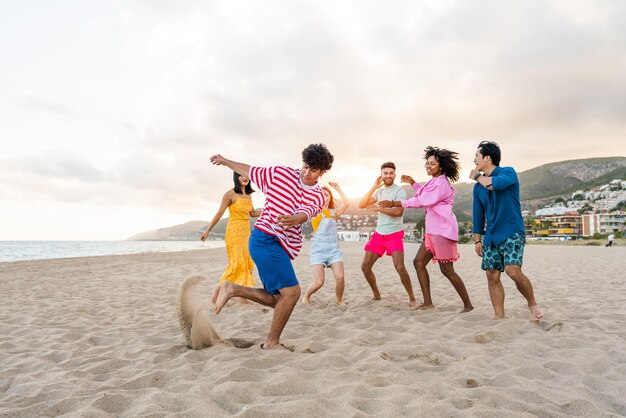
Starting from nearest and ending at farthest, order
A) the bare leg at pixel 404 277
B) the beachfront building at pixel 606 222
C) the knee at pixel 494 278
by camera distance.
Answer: the knee at pixel 494 278 → the bare leg at pixel 404 277 → the beachfront building at pixel 606 222

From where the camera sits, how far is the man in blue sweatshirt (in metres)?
4.34

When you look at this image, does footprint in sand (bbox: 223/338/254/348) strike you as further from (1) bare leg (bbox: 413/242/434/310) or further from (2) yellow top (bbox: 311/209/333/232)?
(1) bare leg (bbox: 413/242/434/310)

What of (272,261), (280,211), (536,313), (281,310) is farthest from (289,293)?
(536,313)

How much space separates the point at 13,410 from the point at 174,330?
2.23m

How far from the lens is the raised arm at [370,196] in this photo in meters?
6.13

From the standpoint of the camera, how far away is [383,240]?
602cm

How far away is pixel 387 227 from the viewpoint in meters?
5.98

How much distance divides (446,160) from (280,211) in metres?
2.90

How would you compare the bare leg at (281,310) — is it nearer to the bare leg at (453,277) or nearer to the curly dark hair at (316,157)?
the curly dark hair at (316,157)

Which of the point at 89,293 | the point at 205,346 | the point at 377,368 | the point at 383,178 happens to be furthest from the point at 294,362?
the point at 89,293

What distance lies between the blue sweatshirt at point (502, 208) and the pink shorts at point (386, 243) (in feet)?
4.91

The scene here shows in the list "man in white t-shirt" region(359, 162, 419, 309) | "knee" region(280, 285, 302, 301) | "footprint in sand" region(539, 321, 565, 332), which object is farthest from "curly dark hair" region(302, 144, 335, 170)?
"footprint in sand" region(539, 321, 565, 332)

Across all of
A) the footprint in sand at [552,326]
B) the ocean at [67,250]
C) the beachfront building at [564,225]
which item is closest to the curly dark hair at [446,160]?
the footprint in sand at [552,326]

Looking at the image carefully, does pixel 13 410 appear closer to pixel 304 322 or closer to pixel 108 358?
pixel 108 358
